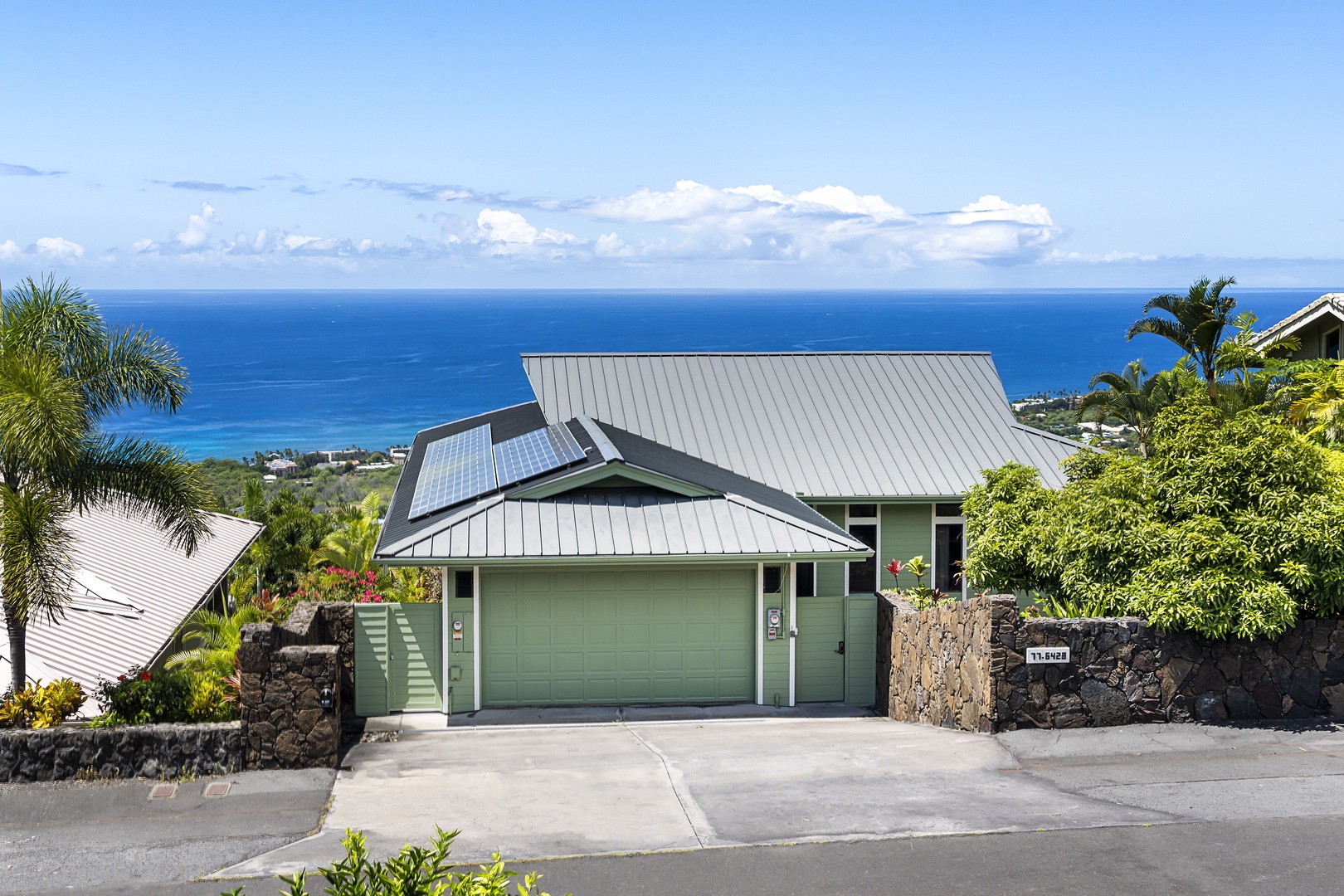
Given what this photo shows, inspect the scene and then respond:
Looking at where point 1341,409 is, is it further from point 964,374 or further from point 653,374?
point 653,374

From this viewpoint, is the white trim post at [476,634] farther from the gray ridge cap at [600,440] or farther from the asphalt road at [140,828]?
the asphalt road at [140,828]

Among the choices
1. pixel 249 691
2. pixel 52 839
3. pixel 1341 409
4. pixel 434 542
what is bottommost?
pixel 52 839

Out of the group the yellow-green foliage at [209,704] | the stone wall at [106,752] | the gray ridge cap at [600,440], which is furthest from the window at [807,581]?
the stone wall at [106,752]

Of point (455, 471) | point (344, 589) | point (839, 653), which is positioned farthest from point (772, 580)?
point (344, 589)

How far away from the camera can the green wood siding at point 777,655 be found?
17500 millimetres

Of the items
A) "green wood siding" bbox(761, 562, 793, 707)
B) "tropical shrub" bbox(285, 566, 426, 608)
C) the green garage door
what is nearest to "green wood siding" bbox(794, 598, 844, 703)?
"green wood siding" bbox(761, 562, 793, 707)

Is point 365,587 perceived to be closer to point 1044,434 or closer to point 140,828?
point 140,828

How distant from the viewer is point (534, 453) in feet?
66.8

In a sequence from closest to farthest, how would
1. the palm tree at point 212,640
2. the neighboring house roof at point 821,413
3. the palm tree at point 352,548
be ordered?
the palm tree at point 212,640 < the neighboring house roof at point 821,413 < the palm tree at point 352,548

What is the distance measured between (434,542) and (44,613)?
625cm

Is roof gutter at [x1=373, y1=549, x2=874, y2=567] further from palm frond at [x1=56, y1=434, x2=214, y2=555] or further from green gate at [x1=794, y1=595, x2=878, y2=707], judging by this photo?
palm frond at [x1=56, y1=434, x2=214, y2=555]

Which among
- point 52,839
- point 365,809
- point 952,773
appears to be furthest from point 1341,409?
point 52,839

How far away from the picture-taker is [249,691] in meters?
13.8

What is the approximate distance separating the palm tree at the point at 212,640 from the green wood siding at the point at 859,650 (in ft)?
27.5
